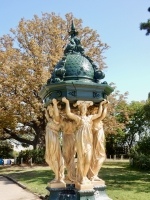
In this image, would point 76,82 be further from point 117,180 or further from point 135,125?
point 135,125

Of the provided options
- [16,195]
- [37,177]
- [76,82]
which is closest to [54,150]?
[76,82]

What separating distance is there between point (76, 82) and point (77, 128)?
0.88 meters

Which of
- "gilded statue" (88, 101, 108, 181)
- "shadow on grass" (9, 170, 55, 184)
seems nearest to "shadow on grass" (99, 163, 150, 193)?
"shadow on grass" (9, 170, 55, 184)

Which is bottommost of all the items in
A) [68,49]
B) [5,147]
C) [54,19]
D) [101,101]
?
[5,147]

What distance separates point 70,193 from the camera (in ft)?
15.3

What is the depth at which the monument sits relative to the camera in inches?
178

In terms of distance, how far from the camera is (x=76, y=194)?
A: 14.7 ft

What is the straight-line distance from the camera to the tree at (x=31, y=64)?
64.7 feet

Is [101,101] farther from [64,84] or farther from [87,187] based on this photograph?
[87,187]

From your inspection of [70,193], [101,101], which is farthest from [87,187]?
[101,101]

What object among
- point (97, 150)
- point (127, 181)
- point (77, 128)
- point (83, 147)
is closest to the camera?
point (83, 147)

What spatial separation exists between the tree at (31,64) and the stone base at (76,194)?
1485 cm

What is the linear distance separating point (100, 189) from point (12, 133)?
20.7 metres

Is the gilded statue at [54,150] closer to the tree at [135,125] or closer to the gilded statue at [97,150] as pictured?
the gilded statue at [97,150]
